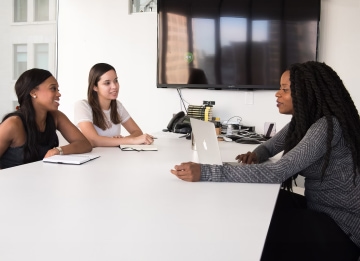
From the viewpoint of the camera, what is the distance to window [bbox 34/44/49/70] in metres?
4.09

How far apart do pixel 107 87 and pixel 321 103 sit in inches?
64.1

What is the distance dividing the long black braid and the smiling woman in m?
1.14

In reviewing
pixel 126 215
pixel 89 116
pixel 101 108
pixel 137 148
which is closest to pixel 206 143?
pixel 137 148

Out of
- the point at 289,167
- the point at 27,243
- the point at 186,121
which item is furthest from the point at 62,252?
the point at 186,121

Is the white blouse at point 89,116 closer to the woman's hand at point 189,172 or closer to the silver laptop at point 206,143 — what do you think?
the silver laptop at point 206,143

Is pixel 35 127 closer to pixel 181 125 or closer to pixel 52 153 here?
pixel 52 153

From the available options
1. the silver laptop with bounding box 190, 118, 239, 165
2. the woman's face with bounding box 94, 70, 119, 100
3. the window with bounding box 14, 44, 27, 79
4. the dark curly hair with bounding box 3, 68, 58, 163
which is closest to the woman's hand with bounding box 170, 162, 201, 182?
the silver laptop with bounding box 190, 118, 239, 165

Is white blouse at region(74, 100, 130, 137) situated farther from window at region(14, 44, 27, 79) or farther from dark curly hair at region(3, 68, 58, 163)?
window at region(14, 44, 27, 79)

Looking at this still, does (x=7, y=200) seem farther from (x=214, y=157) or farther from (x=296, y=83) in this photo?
(x=296, y=83)

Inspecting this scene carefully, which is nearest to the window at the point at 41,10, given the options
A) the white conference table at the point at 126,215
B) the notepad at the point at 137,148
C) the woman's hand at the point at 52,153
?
the notepad at the point at 137,148

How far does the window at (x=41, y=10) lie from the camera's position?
4.03 meters

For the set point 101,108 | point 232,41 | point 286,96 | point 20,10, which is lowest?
point 101,108

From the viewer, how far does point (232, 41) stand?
3.52 m

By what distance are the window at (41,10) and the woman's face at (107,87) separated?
1.80 metres
